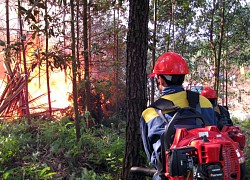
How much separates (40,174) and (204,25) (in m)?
12.6

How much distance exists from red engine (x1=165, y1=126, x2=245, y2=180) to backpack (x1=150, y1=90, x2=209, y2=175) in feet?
0.32

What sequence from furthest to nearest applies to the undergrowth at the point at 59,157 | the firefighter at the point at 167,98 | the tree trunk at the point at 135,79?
the undergrowth at the point at 59,157 < the tree trunk at the point at 135,79 < the firefighter at the point at 167,98

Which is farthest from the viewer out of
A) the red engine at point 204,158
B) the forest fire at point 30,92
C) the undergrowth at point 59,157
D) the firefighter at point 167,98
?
the forest fire at point 30,92

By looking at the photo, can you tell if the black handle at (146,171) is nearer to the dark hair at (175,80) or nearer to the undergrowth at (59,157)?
the dark hair at (175,80)

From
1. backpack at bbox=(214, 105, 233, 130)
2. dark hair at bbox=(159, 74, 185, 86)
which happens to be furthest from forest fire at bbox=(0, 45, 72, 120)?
dark hair at bbox=(159, 74, 185, 86)

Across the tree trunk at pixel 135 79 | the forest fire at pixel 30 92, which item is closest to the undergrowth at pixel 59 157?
the tree trunk at pixel 135 79

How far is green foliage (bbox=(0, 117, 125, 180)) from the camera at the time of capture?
548 cm

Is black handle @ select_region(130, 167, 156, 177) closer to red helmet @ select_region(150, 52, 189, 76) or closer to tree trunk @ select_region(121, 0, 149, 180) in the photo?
red helmet @ select_region(150, 52, 189, 76)

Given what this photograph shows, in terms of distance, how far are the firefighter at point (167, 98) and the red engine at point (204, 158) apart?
29cm

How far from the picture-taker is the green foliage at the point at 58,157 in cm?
548

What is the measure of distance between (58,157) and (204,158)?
517cm

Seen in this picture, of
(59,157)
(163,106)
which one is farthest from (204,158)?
(59,157)

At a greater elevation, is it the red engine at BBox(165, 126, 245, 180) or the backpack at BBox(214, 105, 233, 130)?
the red engine at BBox(165, 126, 245, 180)

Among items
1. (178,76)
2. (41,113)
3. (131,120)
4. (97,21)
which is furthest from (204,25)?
(178,76)
